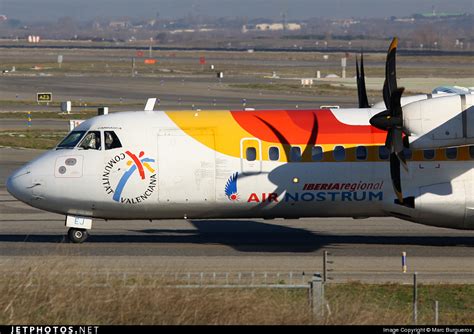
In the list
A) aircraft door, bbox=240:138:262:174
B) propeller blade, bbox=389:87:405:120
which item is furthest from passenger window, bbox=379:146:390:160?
aircraft door, bbox=240:138:262:174

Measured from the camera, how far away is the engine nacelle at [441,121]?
2361 centimetres

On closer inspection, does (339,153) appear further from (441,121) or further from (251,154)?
(441,121)

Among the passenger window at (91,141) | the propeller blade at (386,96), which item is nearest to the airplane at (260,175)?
the passenger window at (91,141)

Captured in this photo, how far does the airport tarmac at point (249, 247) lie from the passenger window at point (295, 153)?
241cm

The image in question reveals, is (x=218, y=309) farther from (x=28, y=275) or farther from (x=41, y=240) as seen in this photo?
(x=41, y=240)

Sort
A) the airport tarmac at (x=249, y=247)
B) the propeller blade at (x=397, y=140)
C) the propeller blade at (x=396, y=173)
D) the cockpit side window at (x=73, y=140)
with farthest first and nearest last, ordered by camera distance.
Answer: the cockpit side window at (x=73, y=140) → the propeller blade at (x=396, y=173) → the propeller blade at (x=397, y=140) → the airport tarmac at (x=249, y=247)

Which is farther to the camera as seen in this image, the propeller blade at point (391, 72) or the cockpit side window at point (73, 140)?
the cockpit side window at point (73, 140)

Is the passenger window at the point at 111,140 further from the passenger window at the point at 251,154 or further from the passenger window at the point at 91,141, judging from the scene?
the passenger window at the point at 251,154

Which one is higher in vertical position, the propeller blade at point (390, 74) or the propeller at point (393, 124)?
the propeller blade at point (390, 74)

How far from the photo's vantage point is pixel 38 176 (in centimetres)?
2556

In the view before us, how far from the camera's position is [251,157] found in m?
25.7

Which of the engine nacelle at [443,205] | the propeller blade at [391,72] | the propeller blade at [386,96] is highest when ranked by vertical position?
the propeller blade at [391,72]

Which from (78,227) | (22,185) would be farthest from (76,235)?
(22,185)

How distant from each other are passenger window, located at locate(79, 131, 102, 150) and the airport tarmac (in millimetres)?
2631
